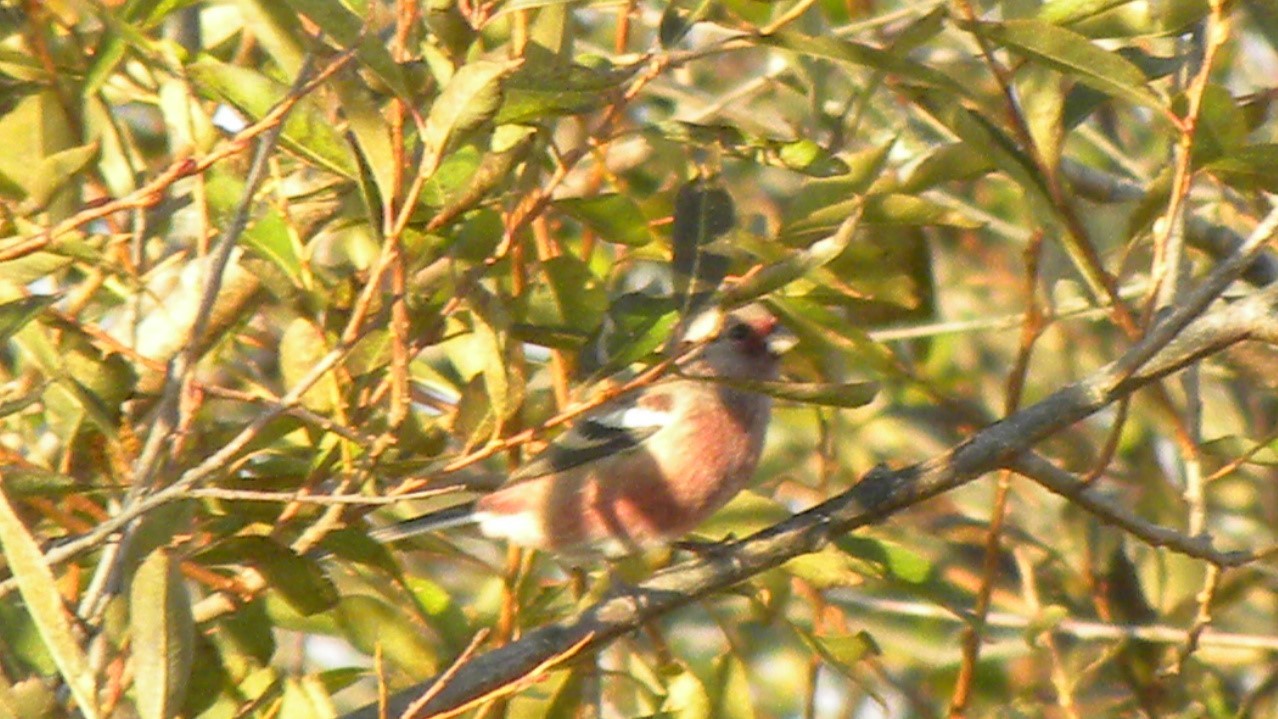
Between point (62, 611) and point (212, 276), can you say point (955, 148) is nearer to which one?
point (212, 276)

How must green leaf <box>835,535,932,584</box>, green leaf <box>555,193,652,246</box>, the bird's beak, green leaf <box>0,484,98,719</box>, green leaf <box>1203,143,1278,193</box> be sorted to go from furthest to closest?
the bird's beak → green leaf <box>835,535,932,584</box> → green leaf <box>555,193,652,246</box> → green leaf <box>1203,143,1278,193</box> → green leaf <box>0,484,98,719</box>

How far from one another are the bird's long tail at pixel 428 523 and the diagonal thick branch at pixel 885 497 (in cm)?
56

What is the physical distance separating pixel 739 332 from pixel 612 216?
67.1 inches

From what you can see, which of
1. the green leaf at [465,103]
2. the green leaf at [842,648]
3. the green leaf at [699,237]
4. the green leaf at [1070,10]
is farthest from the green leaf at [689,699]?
the green leaf at [1070,10]

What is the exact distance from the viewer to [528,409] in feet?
12.1

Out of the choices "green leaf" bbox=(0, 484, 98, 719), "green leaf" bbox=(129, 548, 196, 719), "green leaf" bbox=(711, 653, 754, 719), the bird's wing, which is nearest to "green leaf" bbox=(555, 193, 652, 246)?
"green leaf" bbox=(711, 653, 754, 719)

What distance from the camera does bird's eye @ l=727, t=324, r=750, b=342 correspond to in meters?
4.89

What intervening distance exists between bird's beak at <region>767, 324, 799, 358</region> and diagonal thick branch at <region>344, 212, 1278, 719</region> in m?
0.80

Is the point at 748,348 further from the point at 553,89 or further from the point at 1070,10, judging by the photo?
the point at 553,89

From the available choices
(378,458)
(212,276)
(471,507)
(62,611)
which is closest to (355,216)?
(378,458)

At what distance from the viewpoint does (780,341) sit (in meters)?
4.48

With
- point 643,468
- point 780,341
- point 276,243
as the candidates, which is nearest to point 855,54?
point 276,243

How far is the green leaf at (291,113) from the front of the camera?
285 centimetres

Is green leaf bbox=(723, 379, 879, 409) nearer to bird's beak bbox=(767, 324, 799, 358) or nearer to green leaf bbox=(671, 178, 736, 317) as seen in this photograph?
green leaf bbox=(671, 178, 736, 317)
